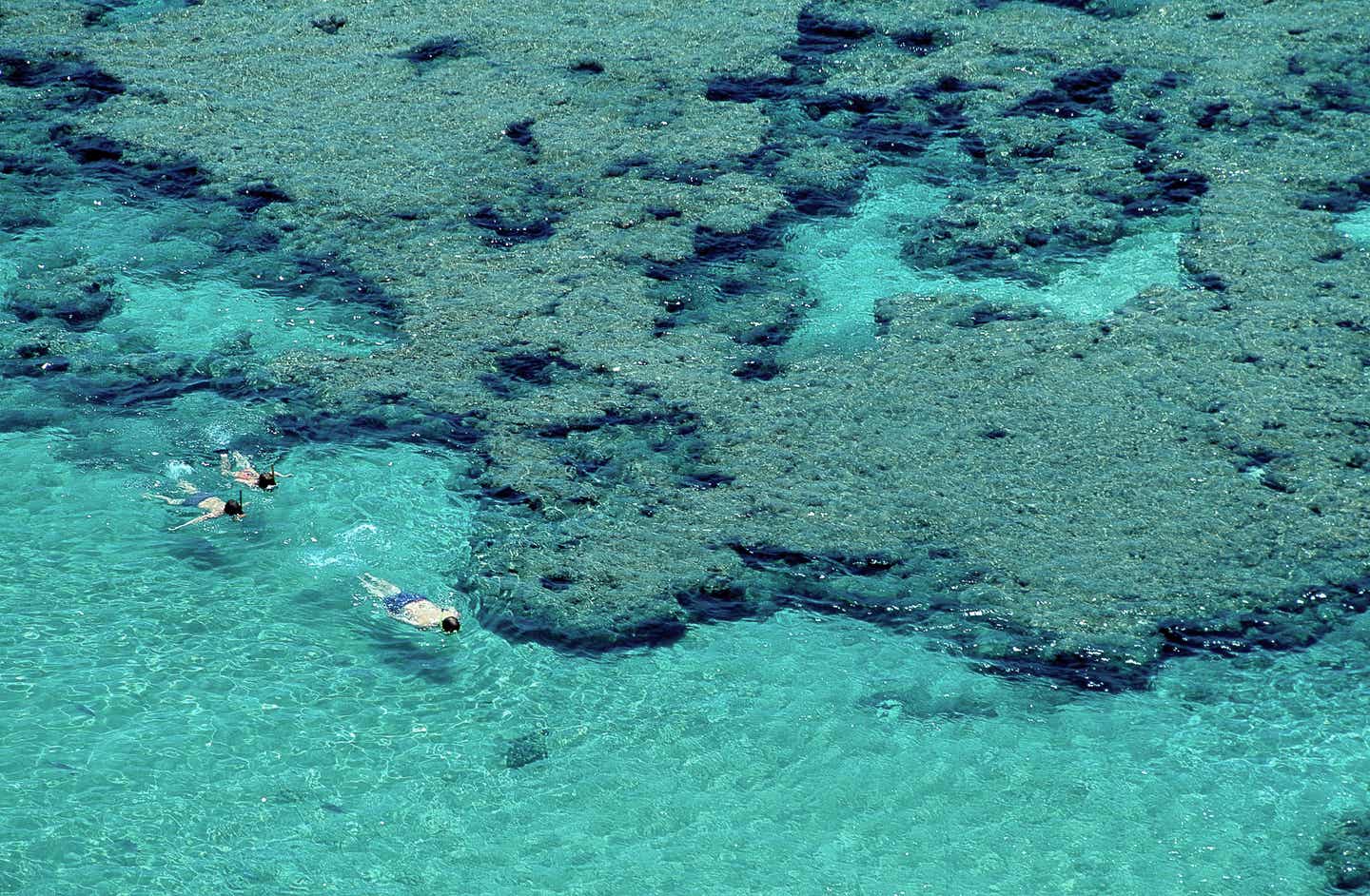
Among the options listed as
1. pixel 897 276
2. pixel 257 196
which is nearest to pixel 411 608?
pixel 897 276

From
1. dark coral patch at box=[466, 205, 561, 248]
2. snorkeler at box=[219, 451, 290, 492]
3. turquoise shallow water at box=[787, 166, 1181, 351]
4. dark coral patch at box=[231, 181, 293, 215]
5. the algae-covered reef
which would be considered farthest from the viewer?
dark coral patch at box=[231, 181, 293, 215]

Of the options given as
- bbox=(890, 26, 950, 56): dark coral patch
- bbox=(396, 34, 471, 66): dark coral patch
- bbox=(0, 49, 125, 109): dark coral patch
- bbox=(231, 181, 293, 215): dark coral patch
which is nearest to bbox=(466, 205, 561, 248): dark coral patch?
bbox=(231, 181, 293, 215): dark coral patch

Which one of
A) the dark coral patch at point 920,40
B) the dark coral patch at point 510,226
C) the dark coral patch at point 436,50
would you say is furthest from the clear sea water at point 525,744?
the dark coral patch at point 920,40

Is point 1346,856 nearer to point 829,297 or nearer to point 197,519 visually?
point 829,297

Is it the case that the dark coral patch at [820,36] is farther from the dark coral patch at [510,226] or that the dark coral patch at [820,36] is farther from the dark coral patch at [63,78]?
the dark coral patch at [63,78]

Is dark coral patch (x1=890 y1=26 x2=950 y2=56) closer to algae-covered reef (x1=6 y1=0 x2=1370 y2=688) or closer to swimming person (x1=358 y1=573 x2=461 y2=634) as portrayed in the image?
algae-covered reef (x1=6 y1=0 x2=1370 y2=688)
